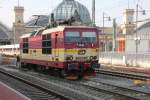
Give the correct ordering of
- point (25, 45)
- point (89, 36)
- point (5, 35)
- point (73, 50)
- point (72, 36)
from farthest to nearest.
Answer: point (5, 35), point (25, 45), point (89, 36), point (72, 36), point (73, 50)

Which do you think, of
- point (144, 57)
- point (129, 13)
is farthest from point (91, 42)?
point (129, 13)

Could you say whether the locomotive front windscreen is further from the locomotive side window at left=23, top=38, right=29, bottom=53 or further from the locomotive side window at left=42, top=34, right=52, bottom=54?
the locomotive side window at left=23, top=38, right=29, bottom=53

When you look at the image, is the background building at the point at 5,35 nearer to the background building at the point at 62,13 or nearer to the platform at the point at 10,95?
the background building at the point at 62,13

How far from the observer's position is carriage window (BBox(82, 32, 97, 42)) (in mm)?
26172

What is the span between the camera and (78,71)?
2600cm

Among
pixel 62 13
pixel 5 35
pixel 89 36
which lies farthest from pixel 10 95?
pixel 5 35

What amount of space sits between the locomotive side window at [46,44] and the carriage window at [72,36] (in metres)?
2.38

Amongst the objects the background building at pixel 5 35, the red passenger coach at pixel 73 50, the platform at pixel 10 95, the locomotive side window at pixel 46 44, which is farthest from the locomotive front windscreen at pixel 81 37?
the background building at pixel 5 35

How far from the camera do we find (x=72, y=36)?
1017 inches

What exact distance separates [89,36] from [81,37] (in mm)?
517

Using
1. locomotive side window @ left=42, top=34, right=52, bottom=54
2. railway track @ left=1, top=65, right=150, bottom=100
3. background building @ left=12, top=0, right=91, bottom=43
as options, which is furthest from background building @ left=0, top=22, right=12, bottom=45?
railway track @ left=1, top=65, right=150, bottom=100

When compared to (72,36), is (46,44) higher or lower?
lower

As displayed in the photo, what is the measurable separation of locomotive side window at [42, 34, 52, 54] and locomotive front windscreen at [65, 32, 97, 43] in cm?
239

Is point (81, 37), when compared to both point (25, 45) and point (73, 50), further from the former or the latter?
point (25, 45)
